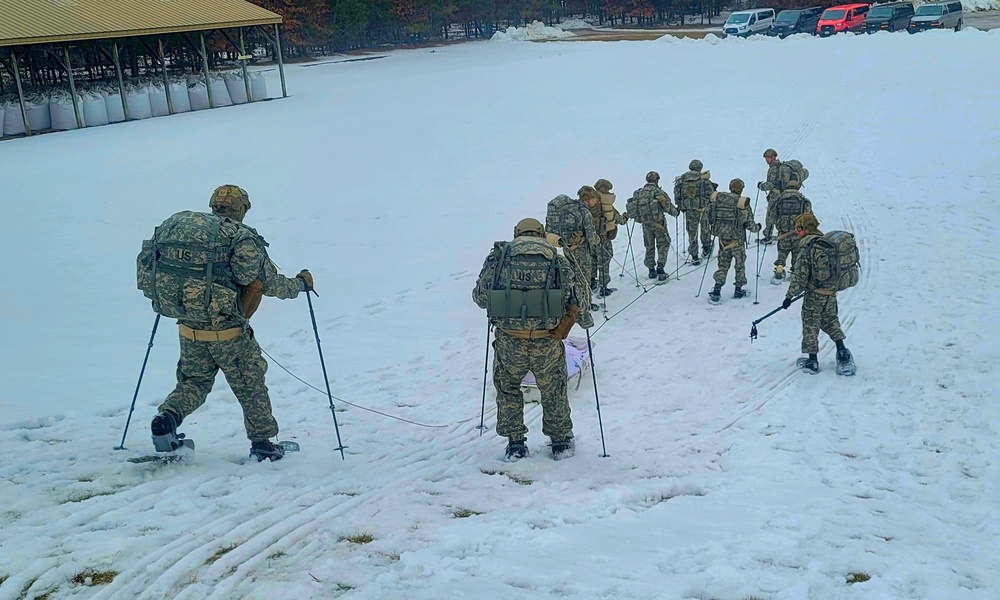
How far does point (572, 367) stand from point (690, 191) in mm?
5377

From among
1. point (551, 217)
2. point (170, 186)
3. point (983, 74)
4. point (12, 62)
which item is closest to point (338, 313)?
point (551, 217)

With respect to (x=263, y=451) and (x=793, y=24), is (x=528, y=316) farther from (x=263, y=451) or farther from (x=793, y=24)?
(x=793, y=24)

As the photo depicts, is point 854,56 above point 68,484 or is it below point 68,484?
above

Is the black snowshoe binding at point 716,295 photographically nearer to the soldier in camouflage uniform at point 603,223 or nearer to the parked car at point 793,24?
the soldier in camouflage uniform at point 603,223

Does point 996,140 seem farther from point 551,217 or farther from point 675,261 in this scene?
point 551,217

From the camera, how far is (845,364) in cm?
868

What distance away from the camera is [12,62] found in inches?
1013

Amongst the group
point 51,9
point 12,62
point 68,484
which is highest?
point 51,9

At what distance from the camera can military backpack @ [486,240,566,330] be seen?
6.02m

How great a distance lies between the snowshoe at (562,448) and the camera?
261 inches

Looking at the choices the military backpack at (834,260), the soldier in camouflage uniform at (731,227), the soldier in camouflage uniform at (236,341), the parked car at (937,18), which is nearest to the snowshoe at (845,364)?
the military backpack at (834,260)

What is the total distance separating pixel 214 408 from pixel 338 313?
338 centimetres

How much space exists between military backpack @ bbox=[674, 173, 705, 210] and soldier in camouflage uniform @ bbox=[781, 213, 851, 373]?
166 inches

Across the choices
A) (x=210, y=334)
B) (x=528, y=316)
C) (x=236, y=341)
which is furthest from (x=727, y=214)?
(x=210, y=334)
